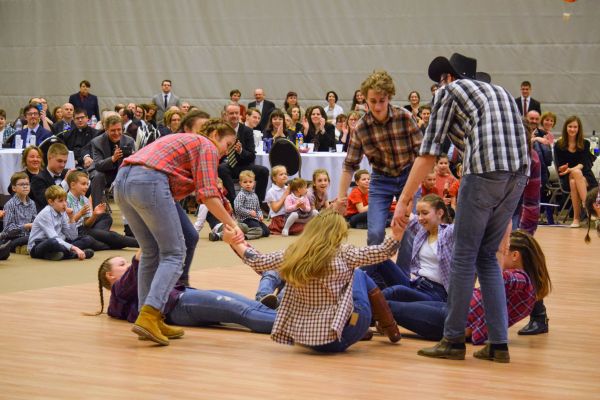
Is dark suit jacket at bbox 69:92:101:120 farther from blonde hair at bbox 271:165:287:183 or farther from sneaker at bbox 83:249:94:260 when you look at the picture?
sneaker at bbox 83:249:94:260

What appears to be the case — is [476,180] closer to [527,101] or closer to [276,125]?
[276,125]

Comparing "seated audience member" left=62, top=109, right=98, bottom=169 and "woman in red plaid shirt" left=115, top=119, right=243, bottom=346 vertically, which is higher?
"seated audience member" left=62, top=109, right=98, bottom=169

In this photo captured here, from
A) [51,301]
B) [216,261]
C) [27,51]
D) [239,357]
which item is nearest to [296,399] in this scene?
[239,357]

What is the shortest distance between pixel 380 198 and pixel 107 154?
5.61 metres

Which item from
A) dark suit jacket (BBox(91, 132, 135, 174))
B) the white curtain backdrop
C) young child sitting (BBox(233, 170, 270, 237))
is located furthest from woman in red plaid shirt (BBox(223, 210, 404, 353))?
the white curtain backdrop

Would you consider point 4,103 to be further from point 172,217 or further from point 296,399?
point 296,399

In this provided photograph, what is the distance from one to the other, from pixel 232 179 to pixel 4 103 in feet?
31.4

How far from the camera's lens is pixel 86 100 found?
1802 cm

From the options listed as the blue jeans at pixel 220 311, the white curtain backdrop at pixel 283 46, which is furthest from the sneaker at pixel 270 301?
the white curtain backdrop at pixel 283 46

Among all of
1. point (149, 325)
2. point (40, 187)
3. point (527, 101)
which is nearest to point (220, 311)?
point (149, 325)

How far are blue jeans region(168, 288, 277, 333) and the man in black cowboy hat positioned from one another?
40.2 inches

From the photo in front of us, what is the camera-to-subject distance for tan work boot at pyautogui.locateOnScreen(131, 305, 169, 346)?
5.08 m

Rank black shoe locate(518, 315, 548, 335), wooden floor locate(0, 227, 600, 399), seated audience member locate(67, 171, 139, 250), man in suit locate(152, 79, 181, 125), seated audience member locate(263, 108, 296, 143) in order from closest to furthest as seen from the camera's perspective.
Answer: wooden floor locate(0, 227, 600, 399) → black shoe locate(518, 315, 548, 335) → seated audience member locate(67, 171, 139, 250) → seated audience member locate(263, 108, 296, 143) → man in suit locate(152, 79, 181, 125)

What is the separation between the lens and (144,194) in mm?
5086
